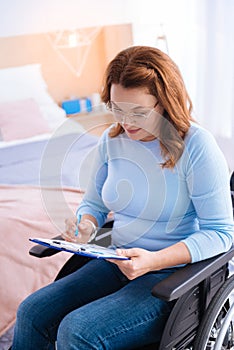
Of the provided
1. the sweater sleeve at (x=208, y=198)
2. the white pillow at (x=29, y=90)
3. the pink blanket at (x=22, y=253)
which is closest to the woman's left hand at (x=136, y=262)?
the sweater sleeve at (x=208, y=198)

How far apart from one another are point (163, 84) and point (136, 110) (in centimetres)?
10

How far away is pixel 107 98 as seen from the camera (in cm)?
155

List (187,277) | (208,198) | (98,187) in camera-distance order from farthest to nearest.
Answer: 1. (98,187)
2. (208,198)
3. (187,277)

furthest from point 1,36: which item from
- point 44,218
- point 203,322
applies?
point 203,322

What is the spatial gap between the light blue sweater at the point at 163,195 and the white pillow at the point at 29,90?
1.80m

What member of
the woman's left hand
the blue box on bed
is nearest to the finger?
the woman's left hand

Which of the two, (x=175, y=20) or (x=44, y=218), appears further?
(x=175, y=20)

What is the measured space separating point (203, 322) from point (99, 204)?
0.51 meters

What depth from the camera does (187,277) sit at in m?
1.29

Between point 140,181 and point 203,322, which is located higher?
point 140,181

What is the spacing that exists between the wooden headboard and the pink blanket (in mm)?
1759

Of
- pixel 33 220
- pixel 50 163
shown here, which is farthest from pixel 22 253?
pixel 50 163

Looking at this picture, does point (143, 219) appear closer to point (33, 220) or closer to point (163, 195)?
point (163, 195)

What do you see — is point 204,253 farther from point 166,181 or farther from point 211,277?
point 166,181
